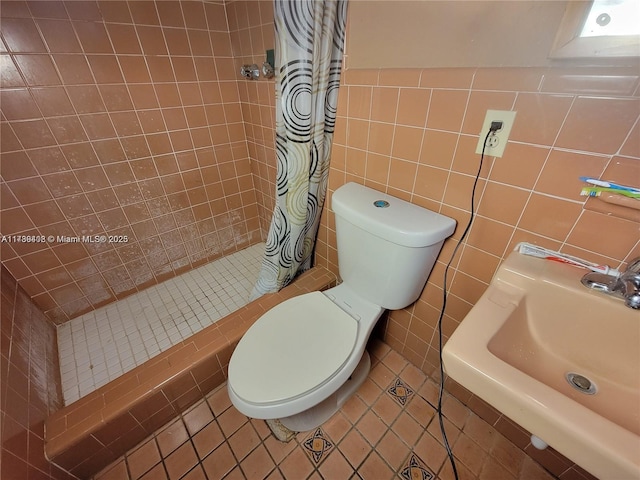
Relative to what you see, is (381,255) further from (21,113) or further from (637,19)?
(21,113)

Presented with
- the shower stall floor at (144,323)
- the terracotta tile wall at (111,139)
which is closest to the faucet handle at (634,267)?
the shower stall floor at (144,323)

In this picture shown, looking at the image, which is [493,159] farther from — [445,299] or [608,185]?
[445,299]

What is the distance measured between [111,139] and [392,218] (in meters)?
1.32

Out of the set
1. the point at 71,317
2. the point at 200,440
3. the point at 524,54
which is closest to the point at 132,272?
the point at 71,317

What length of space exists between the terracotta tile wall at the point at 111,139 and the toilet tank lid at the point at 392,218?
1.00 m

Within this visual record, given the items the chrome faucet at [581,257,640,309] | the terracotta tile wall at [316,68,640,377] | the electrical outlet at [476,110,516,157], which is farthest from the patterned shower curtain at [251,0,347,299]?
the chrome faucet at [581,257,640,309]

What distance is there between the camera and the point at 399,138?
0.88m

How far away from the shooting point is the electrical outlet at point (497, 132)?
65cm

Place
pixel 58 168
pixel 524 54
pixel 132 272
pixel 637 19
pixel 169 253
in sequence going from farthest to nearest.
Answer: pixel 169 253 → pixel 132 272 → pixel 58 168 → pixel 524 54 → pixel 637 19

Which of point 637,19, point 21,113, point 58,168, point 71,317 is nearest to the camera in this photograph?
point 637,19

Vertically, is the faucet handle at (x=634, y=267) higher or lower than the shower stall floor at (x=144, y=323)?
higher

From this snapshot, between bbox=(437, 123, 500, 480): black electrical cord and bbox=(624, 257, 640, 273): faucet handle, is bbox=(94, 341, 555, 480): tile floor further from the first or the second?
bbox=(624, 257, 640, 273): faucet handle

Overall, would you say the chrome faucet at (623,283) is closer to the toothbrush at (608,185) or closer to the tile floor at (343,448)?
the toothbrush at (608,185)

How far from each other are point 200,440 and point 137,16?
175cm
